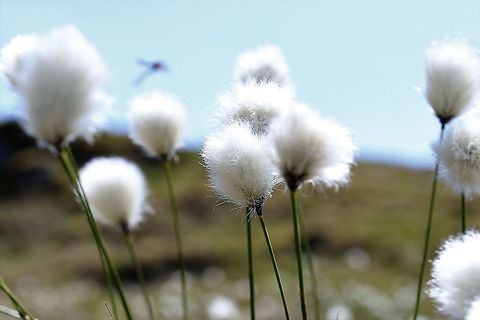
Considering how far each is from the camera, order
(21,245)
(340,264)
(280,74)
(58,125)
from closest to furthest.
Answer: (58,125)
(280,74)
(340,264)
(21,245)

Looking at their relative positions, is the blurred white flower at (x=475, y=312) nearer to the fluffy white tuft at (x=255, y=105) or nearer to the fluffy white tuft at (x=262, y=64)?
the fluffy white tuft at (x=255, y=105)

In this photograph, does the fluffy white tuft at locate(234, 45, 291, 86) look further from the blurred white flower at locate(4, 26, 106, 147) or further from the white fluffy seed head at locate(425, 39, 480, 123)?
the blurred white flower at locate(4, 26, 106, 147)

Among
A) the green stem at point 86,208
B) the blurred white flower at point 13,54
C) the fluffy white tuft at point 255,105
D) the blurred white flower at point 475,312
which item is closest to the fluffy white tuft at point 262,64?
the fluffy white tuft at point 255,105

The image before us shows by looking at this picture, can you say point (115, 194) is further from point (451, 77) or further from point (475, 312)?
point (475, 312)

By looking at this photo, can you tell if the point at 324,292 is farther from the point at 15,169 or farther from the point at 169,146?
the point at 15,169

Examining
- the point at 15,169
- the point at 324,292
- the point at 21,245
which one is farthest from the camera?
the point at 15,169

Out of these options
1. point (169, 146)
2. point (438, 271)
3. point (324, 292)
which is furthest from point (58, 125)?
point (324, 292)

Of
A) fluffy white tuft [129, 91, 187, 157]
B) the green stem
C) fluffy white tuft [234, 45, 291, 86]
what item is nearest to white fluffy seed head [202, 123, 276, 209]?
the green stem
